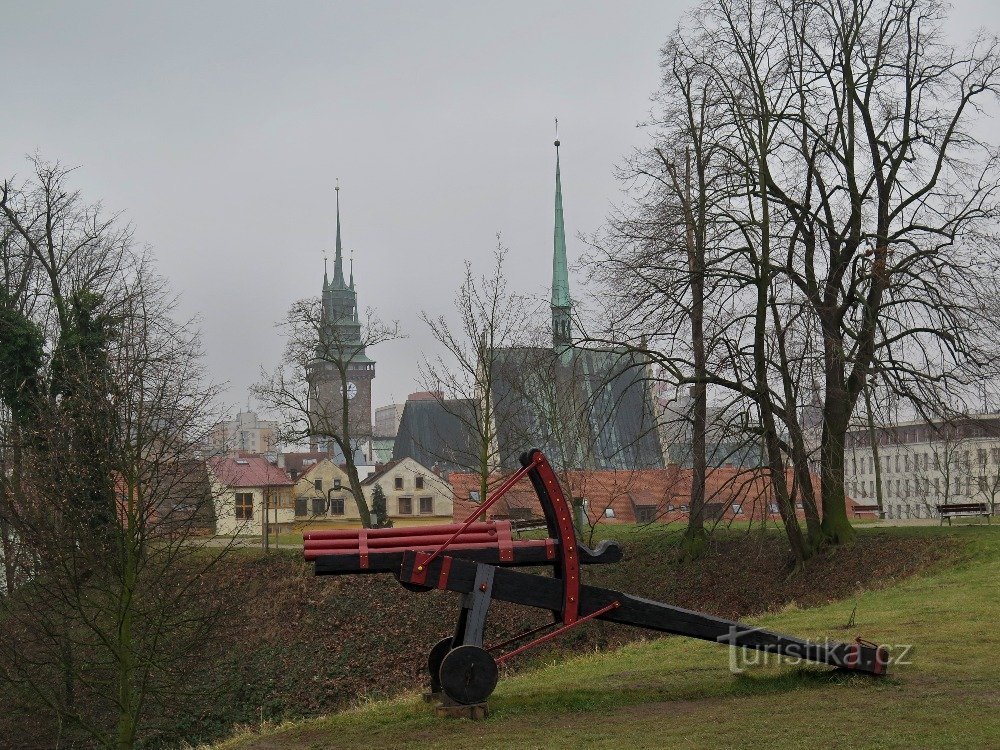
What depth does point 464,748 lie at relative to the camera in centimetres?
973

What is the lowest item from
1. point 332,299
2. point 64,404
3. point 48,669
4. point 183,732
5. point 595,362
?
point 183,732

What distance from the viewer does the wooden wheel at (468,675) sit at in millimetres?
10836

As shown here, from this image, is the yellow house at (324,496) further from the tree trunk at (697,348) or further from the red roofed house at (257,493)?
the tree trunk at (697,348)

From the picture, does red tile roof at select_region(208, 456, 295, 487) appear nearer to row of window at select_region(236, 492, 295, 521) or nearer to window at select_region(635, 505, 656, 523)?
row of window at select_region(236, 492, 295, 521)

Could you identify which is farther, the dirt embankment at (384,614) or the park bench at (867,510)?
the park bench at (867,510)

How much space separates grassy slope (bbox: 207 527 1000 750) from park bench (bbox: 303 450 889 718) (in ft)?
1.20

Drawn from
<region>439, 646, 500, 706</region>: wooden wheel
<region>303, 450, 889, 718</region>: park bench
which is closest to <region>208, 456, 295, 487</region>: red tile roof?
<region>303, 450, 889, 718</region>: park bench

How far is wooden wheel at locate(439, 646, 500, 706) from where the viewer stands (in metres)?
10.8

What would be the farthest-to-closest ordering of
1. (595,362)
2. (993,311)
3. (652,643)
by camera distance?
(595,362), (993,311), (652,643)

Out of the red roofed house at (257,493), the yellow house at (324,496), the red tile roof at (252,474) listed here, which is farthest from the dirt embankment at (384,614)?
the yellow house at (324,496)

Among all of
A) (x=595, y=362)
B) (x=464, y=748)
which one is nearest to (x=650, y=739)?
(x=464, y=748)

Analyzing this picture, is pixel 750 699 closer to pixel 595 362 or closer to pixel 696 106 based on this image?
pixel 696 106

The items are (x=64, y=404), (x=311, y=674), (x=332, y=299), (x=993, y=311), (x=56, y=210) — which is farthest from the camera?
(x=332, y=299)

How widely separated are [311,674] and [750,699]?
19.9 metres
